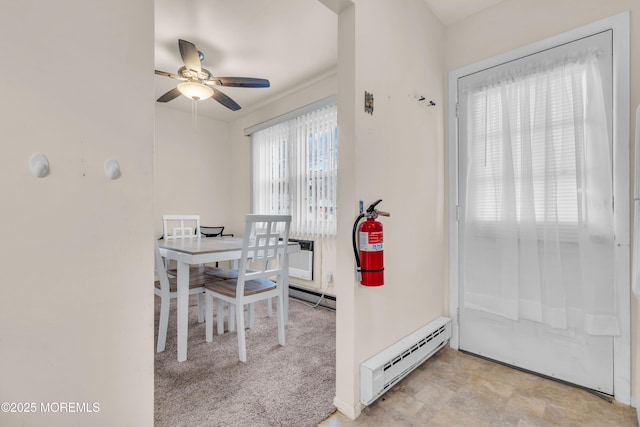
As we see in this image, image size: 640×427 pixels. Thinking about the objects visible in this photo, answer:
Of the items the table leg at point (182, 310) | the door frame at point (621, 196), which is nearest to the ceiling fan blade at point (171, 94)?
the table leg at point (182, 310)

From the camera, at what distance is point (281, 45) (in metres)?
2.75

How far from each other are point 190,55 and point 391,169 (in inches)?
70.9

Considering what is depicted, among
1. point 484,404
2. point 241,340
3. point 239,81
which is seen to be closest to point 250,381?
point 241,340

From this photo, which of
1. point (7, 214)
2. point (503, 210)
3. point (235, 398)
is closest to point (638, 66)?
point (503, 210)

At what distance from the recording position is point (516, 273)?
6.53 feet

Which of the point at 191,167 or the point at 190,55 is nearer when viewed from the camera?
the point at 190,55

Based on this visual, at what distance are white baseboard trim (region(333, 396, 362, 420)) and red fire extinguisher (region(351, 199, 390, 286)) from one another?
0.65m

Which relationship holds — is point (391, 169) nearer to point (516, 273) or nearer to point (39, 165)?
point (516, 273)

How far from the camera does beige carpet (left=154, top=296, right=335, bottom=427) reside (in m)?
1.54

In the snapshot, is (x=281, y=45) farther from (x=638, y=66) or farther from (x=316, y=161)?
(x=638, y=66)

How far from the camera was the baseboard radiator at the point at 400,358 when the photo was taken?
1554 mm

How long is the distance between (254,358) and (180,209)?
3109 mm

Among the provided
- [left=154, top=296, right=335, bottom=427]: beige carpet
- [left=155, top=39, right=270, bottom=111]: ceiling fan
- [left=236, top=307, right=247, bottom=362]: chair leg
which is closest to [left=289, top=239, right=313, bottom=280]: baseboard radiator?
[left=154, top=296, right=335, bottom=427]: beige carpet

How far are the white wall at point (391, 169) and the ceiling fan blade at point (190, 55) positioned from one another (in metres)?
1.27
